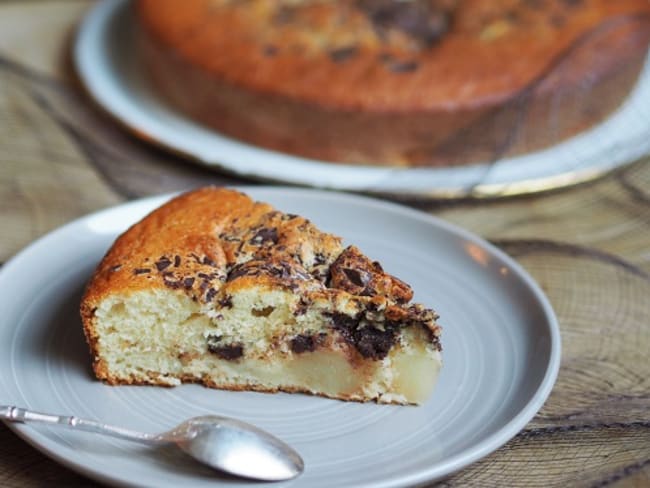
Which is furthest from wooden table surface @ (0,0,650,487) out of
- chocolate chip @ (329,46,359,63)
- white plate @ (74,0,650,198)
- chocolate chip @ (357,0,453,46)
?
chocolate chip @ (357,0,453,46)

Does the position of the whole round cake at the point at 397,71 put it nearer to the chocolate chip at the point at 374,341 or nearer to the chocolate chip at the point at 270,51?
the chocolate chip at the point at 270,51

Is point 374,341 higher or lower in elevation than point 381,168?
lower

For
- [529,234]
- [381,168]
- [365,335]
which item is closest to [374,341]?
[365,335]

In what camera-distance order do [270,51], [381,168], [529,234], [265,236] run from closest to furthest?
[265,236] → [529,234] → [381,168] → [270,51]

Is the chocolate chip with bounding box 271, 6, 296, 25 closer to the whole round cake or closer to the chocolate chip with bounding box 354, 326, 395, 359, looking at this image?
the whole round cake

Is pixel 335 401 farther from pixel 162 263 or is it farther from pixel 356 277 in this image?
pixel 162 263

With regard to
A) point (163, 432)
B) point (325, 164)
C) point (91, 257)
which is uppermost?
point (325, 164)

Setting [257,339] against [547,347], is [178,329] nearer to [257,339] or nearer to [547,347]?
[257,339]

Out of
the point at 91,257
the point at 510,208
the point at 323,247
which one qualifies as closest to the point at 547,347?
the point at 323,247
